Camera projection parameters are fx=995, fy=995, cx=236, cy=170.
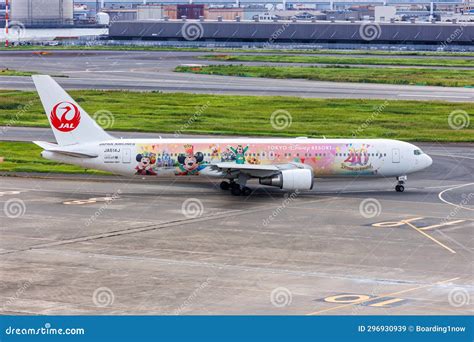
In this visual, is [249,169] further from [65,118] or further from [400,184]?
[65,118]

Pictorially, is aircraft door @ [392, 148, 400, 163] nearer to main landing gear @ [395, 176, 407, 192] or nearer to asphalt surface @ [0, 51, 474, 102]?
main landing gear @ [395, 176, 407, 192]

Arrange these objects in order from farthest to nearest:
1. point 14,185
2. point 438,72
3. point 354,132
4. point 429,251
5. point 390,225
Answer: point 438,72, point 354,132, point 14,185, point 390,225, point 429,251

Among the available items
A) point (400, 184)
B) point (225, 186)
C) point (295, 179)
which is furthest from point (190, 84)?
point (295, 179)

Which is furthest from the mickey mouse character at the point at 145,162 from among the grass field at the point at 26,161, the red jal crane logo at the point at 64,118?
the grass field at the point at 26,161

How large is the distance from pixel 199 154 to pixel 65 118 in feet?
32.7

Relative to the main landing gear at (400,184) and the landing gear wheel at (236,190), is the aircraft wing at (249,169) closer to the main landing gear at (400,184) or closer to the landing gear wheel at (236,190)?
the landing gear wheel at (236,190)

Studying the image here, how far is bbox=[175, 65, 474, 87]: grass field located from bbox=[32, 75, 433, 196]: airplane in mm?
77509

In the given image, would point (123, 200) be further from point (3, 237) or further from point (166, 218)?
point (3, 237)

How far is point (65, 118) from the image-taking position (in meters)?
71.4

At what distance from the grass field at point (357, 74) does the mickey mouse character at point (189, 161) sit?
268 feet

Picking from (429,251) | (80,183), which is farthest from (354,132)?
(429,251)

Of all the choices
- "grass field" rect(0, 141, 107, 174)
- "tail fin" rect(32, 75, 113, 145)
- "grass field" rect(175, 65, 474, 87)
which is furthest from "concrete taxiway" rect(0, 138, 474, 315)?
"grass field" rect(175, 65, 474, 87)

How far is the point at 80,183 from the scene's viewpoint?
76.9 m

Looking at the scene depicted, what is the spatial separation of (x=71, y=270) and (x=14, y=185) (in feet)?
90.5
